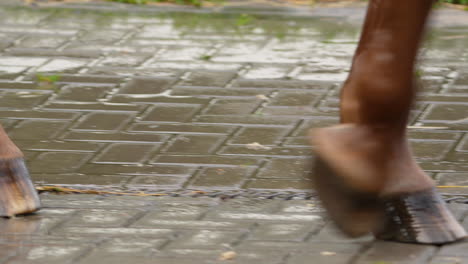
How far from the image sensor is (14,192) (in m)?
3.70

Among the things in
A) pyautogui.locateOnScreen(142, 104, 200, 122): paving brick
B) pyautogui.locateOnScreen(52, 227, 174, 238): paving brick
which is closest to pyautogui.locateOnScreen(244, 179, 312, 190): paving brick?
pyautogui.locateOnScreen(52, 227, 174, 238): paving brick

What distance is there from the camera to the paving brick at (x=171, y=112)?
523cm

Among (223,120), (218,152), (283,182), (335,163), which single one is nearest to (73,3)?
(223,120)

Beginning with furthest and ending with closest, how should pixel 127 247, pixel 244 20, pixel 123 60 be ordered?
pixel 244 20, pixel 123 60, pixel 127 247

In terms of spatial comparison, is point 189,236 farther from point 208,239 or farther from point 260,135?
point 260,135

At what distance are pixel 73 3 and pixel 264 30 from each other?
1900mm

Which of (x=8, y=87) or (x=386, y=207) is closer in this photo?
(x=386, y=207)

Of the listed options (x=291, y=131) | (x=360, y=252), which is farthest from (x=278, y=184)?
(x=360, y=252)

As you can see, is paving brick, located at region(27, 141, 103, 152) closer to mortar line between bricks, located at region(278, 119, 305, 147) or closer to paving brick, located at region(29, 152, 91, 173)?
paving brick, located at region(29, 152, 91, 173)

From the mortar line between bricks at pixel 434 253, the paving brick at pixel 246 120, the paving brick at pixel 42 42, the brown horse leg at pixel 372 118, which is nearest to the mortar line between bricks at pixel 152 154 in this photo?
the paving brick at pixel 246 120

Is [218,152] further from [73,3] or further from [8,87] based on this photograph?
[73,3]

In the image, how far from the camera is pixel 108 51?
6.87 metres

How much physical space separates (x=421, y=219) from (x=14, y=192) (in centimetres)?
144

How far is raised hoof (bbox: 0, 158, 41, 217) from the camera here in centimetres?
368
